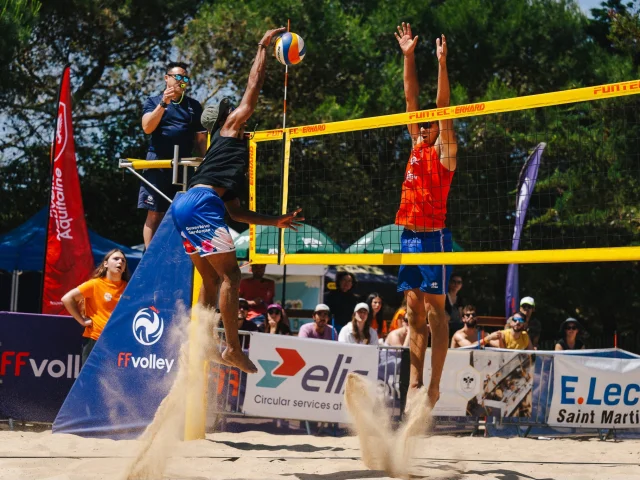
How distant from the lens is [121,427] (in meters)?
7.58

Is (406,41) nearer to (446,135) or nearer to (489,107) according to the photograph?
(446,135)

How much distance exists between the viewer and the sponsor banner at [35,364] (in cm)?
816

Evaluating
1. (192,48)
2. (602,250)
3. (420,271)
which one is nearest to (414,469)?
(420,271)

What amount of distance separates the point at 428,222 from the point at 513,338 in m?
4.63

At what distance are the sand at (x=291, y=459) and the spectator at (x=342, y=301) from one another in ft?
9.92

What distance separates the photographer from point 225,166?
19.0 ft

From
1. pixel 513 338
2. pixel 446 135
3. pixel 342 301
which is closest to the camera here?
pixel 446 135

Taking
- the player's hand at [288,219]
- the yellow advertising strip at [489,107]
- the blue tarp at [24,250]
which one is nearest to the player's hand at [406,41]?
the yellow advertising strip at [489,107]

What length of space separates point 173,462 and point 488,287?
50.8 ft

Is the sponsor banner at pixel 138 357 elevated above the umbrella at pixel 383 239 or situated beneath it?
situated beneath

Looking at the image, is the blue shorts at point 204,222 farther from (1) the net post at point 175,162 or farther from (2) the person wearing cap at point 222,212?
(1) the net post at point 175,162

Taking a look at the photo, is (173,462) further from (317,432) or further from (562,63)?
(562,63)

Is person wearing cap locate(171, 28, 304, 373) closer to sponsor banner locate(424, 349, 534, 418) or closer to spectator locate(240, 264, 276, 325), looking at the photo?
sponsor banner locate(424, 349, 534, 418)

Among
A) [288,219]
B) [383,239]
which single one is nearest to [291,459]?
[288,219]
